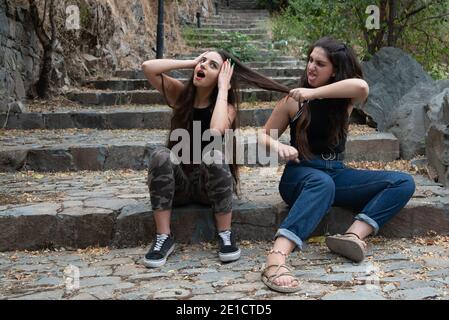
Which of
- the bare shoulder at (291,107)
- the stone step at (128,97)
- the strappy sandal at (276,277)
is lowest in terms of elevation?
the strappy sandal at (276,277)

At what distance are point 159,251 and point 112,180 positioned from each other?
1429 millimetres

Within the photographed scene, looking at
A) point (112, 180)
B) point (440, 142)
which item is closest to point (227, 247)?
point (112, 180)

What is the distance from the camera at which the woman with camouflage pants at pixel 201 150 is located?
8.85 ft

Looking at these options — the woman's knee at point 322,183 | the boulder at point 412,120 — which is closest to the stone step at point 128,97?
the boulder at point 412,120

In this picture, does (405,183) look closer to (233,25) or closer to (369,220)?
(369,220)

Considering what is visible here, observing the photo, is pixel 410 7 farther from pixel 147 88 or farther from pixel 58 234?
pixel 58 234

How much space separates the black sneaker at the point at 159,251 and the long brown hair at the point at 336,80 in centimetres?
81

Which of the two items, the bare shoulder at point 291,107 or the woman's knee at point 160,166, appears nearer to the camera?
the woman's knee at point 160,166

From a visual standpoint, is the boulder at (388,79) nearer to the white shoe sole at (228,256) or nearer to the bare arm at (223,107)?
the bare arm at (223,107)

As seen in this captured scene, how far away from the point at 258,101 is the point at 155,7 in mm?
5150

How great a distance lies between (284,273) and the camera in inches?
92.0

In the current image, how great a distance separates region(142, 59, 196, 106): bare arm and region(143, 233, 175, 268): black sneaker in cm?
75

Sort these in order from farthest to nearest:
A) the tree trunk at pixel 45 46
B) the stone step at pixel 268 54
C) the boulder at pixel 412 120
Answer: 1. the stone step at pixel 268 54
2. the tree trunk at pixel 45 46
3. the boulder at pixel 412 120

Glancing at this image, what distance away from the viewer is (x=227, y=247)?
271cm
